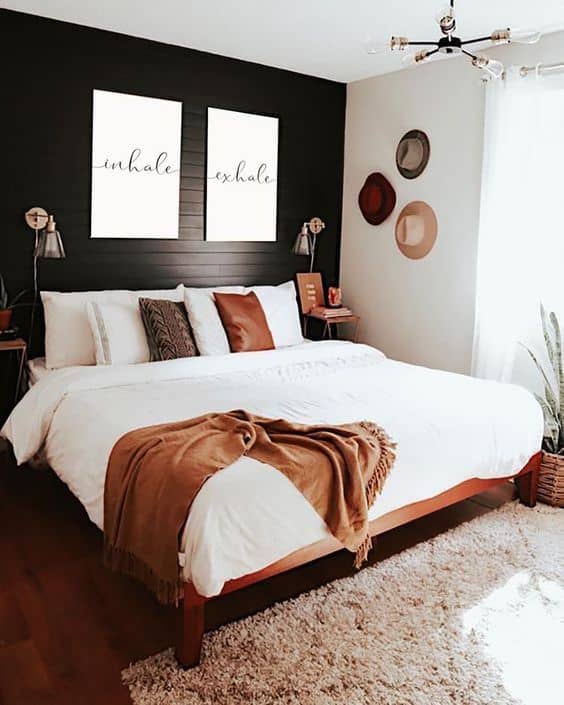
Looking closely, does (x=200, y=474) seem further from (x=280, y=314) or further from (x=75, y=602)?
(x=280, y=314)

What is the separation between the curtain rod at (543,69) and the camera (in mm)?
3954

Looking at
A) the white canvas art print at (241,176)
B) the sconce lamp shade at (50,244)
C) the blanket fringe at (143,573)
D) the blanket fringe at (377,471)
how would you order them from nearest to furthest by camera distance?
the blanket fringe at (143,573) < the blanket fringe at (377,471) < the sconce lamp shade at (50,244) < the white canvas art print at (241,176)

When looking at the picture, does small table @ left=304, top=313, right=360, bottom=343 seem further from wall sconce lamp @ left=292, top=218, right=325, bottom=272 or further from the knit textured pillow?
the knit textured pillow

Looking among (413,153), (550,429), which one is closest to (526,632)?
(550,429)

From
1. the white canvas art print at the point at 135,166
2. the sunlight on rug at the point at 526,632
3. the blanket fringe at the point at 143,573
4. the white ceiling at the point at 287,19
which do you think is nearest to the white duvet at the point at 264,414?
the blanket fringe at the point at 143,573

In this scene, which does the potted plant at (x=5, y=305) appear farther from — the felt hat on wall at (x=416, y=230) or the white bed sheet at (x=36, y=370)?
the felt hat on wall at (x=416, y=230)

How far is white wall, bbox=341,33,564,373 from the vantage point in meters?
4.57

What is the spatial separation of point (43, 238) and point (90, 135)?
703 mm

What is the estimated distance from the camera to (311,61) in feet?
15.7

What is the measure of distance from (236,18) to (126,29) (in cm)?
72

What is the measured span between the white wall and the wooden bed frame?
4.65ft

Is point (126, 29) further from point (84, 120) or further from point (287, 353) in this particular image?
point (287, 353)

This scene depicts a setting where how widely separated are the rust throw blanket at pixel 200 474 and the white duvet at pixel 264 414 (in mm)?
64

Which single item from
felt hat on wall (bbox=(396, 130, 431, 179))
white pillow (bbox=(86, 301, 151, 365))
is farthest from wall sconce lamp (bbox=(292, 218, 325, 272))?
white pillow (bbox=(86, 301, 151, 365))
